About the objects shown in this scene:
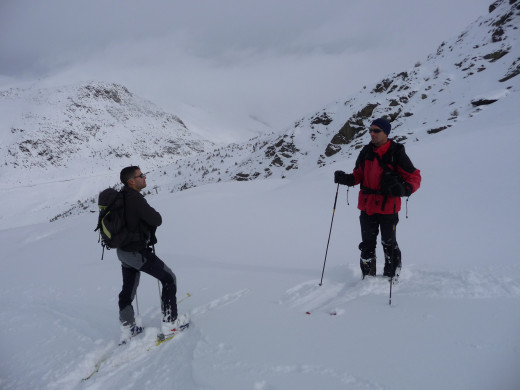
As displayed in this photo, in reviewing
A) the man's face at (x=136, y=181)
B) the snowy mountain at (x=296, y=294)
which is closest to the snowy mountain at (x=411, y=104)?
the snowy mountain at (x=296, y=294)

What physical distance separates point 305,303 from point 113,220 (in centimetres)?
A: 252

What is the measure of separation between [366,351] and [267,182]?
12.0 m

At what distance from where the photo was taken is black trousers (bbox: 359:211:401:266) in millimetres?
3768

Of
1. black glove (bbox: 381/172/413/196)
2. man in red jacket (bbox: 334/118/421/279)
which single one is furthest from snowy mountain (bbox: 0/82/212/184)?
black glove (bbox: 381/172/413/196)

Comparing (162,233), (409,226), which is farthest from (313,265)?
(162,233)

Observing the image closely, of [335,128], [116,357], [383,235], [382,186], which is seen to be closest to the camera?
[116,357]

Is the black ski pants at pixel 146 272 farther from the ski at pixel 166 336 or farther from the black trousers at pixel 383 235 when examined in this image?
the black trousers at pixel 383 235

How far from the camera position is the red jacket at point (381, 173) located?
3.52m

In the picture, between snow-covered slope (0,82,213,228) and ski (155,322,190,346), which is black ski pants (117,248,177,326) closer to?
ski (155,322,190,346)

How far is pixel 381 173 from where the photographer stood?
3652 mm

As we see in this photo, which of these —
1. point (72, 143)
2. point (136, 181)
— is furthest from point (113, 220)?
point (72, 143)

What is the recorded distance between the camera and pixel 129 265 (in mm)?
3428

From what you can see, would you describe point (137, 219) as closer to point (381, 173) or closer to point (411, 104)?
point (381, 173)

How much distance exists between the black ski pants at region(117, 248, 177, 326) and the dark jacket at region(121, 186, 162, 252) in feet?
0.46
